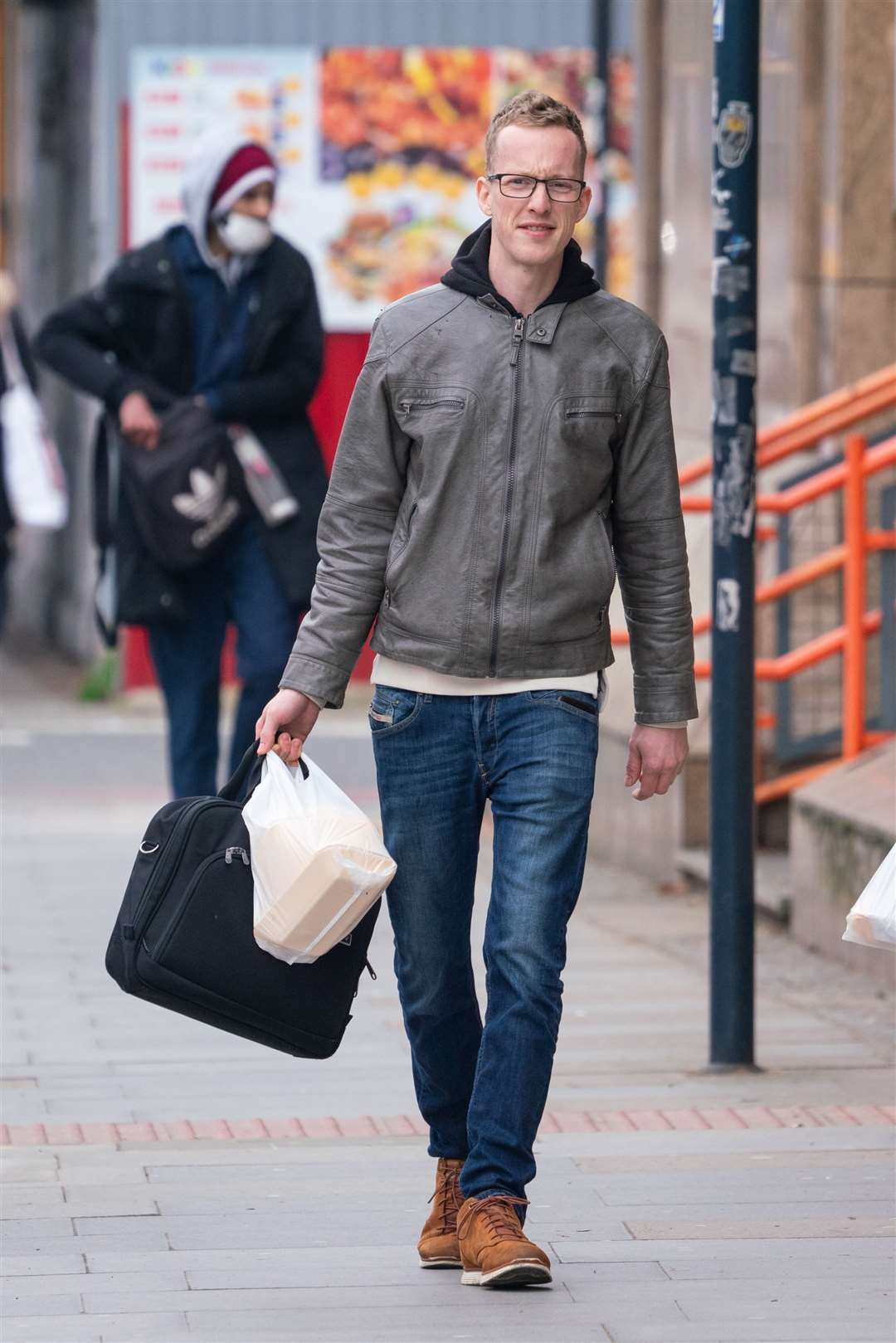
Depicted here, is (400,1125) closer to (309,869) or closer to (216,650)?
(309,869)

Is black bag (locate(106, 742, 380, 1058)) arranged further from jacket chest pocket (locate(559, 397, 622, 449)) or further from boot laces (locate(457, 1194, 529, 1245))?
jacket chest pocket (locate(559, 397, 622, 449))

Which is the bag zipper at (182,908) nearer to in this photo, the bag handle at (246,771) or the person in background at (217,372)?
the bag handle at (246,771)

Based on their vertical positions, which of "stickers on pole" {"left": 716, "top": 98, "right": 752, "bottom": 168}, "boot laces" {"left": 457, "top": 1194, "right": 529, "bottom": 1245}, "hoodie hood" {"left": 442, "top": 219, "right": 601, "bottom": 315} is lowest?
"boot laces" {"left": 457, "top": 1194, "right": 529, "bottom": 1245}

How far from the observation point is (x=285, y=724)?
4.36 meters

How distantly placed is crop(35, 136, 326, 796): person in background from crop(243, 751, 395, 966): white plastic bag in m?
2.91

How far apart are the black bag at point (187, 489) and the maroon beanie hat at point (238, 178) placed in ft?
1.79

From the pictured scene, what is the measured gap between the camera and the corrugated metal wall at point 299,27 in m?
14.6

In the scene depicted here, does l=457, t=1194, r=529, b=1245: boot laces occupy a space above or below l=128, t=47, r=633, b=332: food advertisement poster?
below

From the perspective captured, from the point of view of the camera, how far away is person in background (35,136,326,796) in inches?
283

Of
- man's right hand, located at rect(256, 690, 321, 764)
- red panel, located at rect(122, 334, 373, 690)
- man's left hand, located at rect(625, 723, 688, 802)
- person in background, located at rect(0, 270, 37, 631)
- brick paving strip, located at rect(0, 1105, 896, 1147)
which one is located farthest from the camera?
red panel, located at rect(122, 334, 373, 690)

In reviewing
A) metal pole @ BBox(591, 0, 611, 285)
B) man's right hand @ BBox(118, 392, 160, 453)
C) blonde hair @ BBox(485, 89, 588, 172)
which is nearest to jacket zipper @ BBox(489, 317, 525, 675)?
blonde hair @ BBox(485, 89, 588, 172)

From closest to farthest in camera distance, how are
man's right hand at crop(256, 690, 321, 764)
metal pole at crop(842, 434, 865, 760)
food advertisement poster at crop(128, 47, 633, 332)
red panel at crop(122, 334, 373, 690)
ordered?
man's right hand at crop(256, 690, 321, 764)
metal pole at crop(842, 434, 865, 760)
food advertisement poster at crop(128, 47, 633, 332)
red panel at crop(122, 334, 373, 690)

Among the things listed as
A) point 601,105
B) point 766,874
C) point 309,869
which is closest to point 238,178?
point 766,874

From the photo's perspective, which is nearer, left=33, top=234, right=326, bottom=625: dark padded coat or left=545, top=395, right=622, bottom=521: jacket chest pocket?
left=545, top=395, right=622, bottom=521: jacket chest pocket
